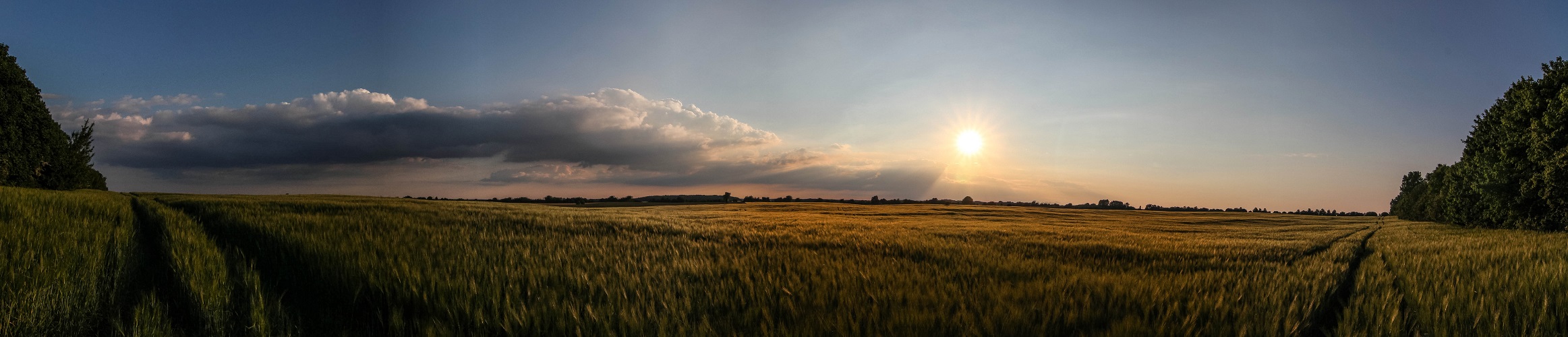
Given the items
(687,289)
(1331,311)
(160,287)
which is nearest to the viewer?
(687,289)

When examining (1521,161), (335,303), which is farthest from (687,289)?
(1521,161)

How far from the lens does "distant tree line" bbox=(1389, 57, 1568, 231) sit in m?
16.7

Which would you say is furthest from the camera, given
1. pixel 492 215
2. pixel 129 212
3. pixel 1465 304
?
pixel 492 215

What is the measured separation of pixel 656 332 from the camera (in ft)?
8.70

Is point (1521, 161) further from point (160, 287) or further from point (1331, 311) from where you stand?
point (160, 287)

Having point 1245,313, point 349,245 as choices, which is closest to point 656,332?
point 1245,313

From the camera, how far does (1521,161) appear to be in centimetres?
1906

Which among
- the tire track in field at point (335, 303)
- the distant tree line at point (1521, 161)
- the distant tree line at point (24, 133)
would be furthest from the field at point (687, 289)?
the distant tree line at point (24, 133)

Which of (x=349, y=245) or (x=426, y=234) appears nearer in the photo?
(x=349, y=245)

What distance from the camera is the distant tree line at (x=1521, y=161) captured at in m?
16.7

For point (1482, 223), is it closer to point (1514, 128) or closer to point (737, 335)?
point (1514, 128)

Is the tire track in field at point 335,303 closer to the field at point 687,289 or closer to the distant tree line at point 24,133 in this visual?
the field at point 687,289

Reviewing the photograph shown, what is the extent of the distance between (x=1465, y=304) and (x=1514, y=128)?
88.2 ft

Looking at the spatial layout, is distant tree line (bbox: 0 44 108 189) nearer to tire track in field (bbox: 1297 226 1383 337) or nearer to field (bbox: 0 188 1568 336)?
field (bbox: 0 188 1568 336)
